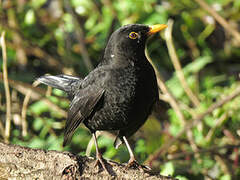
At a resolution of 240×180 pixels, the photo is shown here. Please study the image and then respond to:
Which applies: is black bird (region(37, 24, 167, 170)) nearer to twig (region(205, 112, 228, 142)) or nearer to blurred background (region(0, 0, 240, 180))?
blurred background (region(0, 0, 240, 180))

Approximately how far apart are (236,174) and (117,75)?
2053 mm

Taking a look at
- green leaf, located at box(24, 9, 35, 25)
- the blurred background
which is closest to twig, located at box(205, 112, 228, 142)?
the blurred background

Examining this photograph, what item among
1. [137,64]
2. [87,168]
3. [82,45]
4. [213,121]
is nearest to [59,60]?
[82,45]

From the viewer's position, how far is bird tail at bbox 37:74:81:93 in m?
4.07

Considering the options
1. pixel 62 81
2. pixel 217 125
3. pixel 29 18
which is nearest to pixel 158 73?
pixel 217 125

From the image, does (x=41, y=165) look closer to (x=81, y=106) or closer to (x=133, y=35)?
(x=81, y=106)

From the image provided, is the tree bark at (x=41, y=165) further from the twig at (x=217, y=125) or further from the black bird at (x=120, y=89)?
the twig at (x=217, y=125)

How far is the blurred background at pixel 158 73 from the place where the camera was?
470cm

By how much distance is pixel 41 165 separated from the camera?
8.35 ft

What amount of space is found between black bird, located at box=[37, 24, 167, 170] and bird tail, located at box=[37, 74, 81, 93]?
45cm

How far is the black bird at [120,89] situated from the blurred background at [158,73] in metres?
0.90

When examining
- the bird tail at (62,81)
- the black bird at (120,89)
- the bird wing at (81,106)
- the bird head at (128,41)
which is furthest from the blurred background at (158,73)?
the bird head at (128,41)

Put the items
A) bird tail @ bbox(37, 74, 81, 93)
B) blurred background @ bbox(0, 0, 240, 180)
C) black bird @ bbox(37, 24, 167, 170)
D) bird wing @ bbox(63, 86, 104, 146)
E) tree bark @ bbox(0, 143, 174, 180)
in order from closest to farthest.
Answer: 1. tree bark @ bbox(0, 143, 174, 180)
2. black bird @ bbox(37, 24, 167, 170)
3. bird wing @ bbox(63, 86, 104, 146)
4. bird tail @ bbox(37, 74, 81, 93)
5. blurred background @ bbox(0, 0, 240, 180)

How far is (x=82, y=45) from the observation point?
557 centimetres
